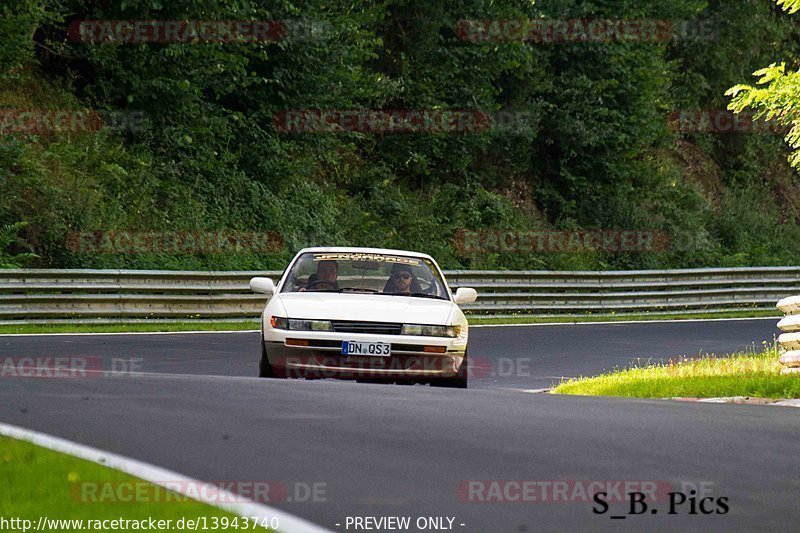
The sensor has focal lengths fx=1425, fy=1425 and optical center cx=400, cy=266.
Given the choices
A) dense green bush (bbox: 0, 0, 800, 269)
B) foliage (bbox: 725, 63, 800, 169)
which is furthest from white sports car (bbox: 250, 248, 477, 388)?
dense green bush (bbox: 0, 0, 800, 269)

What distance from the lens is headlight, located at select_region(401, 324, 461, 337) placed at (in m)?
13.1

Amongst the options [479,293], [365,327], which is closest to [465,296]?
[365,327]

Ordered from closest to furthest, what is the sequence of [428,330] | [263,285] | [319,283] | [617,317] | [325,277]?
[428,330] < [263,285] < [319,283] < [325,277] < [617,317]

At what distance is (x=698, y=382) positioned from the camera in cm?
1518

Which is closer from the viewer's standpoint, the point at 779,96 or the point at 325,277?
the point at 325,277

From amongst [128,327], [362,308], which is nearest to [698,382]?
[362,308]

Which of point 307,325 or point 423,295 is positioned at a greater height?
point 423,295

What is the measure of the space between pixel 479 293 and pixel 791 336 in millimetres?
14099

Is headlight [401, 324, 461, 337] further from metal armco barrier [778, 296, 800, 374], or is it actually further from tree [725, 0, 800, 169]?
tree [725, 0, 800, 169]

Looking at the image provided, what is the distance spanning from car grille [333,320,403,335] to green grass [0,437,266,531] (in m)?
5.57

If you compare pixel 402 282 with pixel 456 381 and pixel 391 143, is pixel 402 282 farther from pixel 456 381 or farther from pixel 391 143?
pixel 391 143

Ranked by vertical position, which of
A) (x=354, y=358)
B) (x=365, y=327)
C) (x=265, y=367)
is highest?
(x=365, y=327)

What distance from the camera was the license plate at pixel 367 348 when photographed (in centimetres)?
1296

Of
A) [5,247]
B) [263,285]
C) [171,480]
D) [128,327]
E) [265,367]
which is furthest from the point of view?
[5,247]
